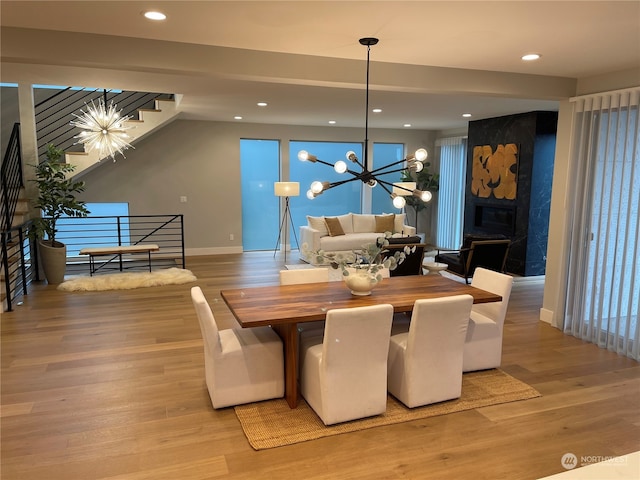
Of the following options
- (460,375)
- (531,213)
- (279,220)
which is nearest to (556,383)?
(460,375)

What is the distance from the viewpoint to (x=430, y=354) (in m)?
3.11

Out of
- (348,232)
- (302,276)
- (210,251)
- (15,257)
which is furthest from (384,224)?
(15,257)

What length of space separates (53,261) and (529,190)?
727 centimetres

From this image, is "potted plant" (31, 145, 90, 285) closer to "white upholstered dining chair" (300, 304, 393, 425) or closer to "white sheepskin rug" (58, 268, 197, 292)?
"white sheepskin rug" (58, 268, 197, 292)

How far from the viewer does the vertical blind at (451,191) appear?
9789mm

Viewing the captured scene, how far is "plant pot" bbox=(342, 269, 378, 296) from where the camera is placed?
348 centimetres

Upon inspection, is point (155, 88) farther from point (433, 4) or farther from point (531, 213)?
point (531, 213)

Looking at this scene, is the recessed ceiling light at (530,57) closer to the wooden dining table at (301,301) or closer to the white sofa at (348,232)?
the wooden dining table at (301,301)

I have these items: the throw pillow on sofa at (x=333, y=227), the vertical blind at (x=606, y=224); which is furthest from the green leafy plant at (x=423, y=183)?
the vertical blind at (x=606, y=224)

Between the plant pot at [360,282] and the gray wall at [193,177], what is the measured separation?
6120mm

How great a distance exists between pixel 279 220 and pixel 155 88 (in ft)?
15.2

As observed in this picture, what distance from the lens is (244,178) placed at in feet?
30.9

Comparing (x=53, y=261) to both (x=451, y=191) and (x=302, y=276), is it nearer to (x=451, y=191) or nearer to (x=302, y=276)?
(x=302, y=276)

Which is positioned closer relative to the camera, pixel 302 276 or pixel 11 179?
pixel 302 276
